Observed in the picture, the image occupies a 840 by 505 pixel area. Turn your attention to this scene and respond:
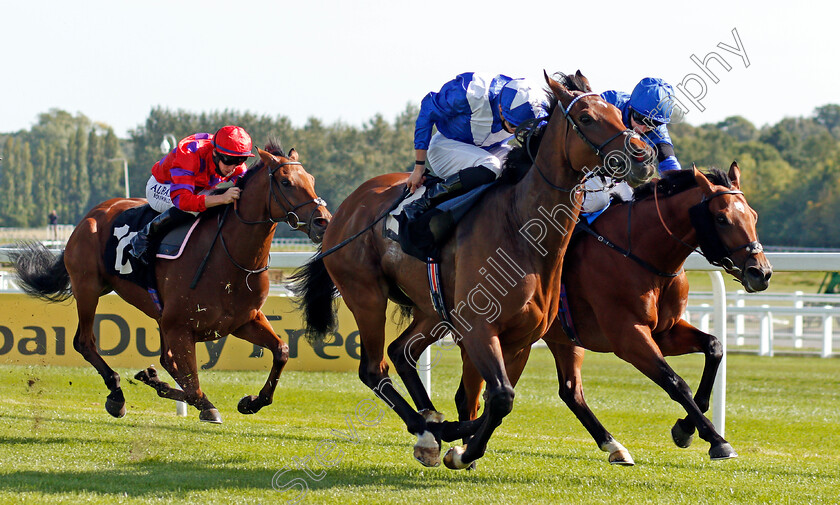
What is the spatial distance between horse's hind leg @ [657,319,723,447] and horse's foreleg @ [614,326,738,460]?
21 centimetres

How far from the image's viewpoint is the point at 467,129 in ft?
16.2

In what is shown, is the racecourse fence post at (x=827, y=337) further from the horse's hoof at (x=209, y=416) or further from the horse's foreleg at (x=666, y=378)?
the horse's hoof at (x=209, y=416)

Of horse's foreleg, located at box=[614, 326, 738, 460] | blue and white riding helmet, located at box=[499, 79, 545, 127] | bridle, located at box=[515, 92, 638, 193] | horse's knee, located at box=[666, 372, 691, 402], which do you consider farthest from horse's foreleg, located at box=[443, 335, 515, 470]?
blue and white riding helmet, located at box=[499, 79, 545, 127]

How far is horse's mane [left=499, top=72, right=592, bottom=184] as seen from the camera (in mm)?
4387

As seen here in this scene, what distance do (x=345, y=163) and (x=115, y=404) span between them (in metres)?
58.4

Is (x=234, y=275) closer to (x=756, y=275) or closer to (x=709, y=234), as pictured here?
(x=709, y=234)

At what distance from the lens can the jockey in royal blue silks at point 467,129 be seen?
4535 millimetres

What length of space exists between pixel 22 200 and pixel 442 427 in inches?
3004

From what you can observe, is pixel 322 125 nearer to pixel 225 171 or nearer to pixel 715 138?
pixel 715 138

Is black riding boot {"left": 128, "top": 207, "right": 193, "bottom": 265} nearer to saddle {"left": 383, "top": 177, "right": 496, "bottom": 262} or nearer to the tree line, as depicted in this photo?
saddle {"left": 383, "top": 177, "right": 496, "bottom": 262}

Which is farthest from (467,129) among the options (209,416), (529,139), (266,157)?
(209,416)

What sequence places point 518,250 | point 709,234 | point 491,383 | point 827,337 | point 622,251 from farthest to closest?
point 827,337, point 622,251, point 709,234, point 518,250, point 491,383

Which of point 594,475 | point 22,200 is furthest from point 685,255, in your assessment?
point 22,200

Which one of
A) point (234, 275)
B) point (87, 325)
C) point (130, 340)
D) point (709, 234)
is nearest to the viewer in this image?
point (709, 234)
